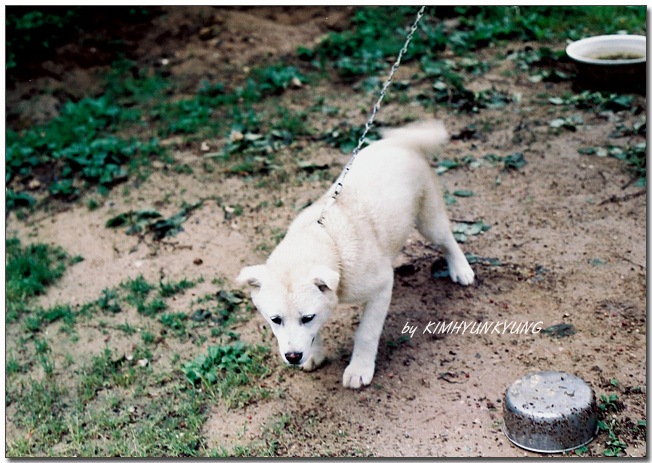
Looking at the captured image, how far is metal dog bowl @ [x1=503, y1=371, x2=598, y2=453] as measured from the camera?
3307 millimetres

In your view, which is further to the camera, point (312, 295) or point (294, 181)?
Result: point (294, 181)

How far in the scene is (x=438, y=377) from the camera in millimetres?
4012

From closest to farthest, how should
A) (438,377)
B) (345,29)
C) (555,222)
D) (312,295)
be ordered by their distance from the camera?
1. (312,295)
2. (438,377)
3. (555,222)
4. (345,29)

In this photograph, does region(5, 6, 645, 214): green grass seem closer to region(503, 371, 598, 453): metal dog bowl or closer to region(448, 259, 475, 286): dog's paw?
region(448, 259, 475, 286): dog's paw

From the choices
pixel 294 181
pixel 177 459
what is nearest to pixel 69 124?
pixel 294 181

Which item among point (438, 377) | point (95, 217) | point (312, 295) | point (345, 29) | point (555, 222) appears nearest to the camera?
point (312, 295)

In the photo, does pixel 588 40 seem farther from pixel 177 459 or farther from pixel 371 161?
pixel 177 459

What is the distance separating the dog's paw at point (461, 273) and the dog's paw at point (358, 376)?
41.9 inches

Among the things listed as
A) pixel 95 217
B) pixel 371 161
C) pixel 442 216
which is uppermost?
pixel 371 161

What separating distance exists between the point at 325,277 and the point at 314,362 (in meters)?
0.93

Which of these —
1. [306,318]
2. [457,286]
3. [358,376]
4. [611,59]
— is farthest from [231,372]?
[611,59]

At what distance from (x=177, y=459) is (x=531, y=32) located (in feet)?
23.1

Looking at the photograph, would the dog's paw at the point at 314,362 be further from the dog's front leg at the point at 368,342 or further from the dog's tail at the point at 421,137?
the dog's tail at the point at 421,137

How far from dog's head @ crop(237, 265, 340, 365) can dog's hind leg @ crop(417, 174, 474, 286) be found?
1.28 metres
